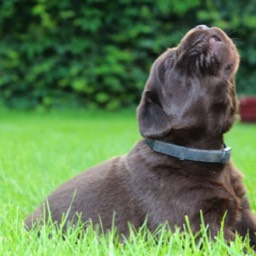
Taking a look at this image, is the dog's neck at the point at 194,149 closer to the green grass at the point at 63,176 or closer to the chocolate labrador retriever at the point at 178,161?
the chocolate labrador retriever at the point at 178,161

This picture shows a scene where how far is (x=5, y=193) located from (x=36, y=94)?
32.6ft

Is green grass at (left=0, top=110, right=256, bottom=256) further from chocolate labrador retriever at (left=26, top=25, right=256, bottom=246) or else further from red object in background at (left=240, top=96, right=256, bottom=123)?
red object in background at (left=240, top=96, right=256, bottom=123)

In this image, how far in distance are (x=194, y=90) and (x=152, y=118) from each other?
0.24m

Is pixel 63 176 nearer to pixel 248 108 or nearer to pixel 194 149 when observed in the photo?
pixel 194 149

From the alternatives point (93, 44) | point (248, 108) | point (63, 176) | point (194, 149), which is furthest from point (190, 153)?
point (93, 44)

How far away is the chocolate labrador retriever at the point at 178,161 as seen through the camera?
2.99 metres

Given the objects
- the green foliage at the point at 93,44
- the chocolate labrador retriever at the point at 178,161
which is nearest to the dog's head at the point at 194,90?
the chocolate labrador retriever at the point at 178,161

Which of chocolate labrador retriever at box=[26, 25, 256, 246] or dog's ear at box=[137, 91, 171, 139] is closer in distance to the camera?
chocolate labrador retriever at box=[26, 25, 256, 246]

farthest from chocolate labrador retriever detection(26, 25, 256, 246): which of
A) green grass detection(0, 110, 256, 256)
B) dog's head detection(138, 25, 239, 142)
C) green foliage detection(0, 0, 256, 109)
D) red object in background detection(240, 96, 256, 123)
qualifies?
green foliage detection(0, 0, 256, 109)

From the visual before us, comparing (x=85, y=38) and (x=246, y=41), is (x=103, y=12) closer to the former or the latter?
(x=85, y=38)

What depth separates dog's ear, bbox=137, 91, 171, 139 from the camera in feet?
10.2

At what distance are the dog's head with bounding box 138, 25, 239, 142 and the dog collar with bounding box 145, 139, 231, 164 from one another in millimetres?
56

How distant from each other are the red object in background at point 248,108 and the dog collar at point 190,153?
9.25 m

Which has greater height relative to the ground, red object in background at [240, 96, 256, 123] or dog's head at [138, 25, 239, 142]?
dog's head at [138, 25, 239, 142]
